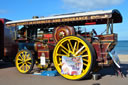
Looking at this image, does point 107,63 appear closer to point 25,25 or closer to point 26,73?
point 26,73

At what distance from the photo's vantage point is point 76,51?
752cm

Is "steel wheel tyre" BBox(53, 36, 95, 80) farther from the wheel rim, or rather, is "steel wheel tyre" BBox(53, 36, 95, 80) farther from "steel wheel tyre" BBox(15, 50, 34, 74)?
the wheel rim

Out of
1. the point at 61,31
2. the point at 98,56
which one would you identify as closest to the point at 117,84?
the point at 98,56

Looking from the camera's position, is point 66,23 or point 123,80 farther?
point 66,23

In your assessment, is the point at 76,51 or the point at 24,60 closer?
the point at 76,51

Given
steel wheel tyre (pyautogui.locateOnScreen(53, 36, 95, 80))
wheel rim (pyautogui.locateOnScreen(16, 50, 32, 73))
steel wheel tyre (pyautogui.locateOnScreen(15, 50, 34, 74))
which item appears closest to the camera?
steel wheel tyre (pyautogui.locateOnScreen(53, 36, 95, 80))

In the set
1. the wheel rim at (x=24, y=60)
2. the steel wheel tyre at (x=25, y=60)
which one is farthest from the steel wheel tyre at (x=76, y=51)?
the wheel rim at (x=24, y=60)

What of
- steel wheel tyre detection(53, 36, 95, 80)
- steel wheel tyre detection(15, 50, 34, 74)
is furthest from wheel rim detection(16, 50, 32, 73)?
steel wheel tyre detection(53, 36, 95, 80)

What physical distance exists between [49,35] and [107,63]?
339 centimetres

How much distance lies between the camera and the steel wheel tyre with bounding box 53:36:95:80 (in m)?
6.71

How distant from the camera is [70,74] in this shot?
7.17 metres

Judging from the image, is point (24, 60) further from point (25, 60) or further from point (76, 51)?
point (76, 51)

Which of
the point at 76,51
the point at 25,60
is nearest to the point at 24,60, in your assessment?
the point at 25,60

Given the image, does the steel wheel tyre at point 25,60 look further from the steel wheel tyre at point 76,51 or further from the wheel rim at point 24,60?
the steel wheel tyre at point 76,51
